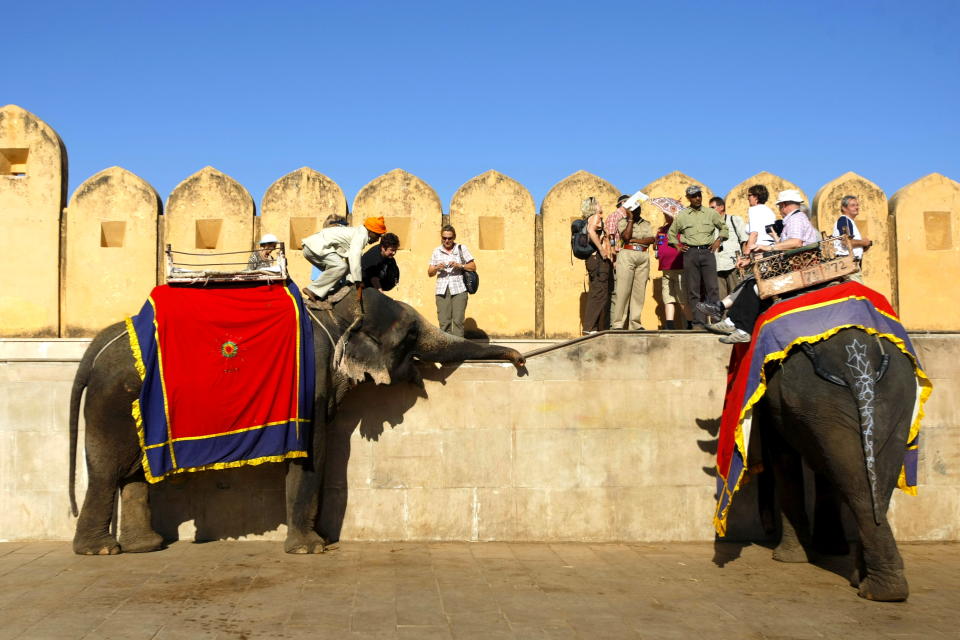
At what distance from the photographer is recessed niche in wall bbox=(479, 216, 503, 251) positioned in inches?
481

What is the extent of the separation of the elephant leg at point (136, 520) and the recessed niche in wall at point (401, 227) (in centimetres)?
443

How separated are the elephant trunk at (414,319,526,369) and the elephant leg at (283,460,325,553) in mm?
1417

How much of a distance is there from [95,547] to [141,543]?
364 millimetres

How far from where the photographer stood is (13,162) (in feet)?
39.3

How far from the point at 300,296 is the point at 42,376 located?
241 cm

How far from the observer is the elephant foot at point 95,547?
852cm

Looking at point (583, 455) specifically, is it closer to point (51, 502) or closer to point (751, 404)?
point (751, 404)

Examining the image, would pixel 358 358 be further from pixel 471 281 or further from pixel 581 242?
pixel 581 242

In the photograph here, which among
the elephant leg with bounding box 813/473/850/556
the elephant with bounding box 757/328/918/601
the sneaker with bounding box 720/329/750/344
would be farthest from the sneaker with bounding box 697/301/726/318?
the elephant leg with bounding box 813/473/850/556

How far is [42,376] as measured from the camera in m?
9.20

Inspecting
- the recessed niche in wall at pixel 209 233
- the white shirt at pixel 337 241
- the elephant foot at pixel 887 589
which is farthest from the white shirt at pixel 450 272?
the elephant foot at pixel 887 589

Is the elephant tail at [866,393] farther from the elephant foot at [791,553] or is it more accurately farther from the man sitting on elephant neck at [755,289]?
the elephant foot at [791,553]

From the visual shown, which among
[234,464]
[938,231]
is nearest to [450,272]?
[234,464]

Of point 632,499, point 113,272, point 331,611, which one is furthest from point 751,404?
point 113,272
